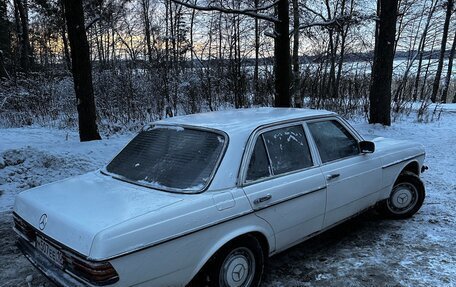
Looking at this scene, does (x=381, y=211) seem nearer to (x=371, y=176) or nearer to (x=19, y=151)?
(x=371, y=176)

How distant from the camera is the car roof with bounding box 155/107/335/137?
3.44m

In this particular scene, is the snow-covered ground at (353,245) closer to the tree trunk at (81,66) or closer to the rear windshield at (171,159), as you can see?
the rear windshield at (171,159)

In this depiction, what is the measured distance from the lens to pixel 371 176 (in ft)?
14.5

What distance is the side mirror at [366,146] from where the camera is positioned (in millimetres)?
4258

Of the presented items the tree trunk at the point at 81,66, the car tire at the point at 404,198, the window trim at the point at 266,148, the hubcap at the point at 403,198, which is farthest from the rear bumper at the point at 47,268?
the tree trunk at the point at 81,66

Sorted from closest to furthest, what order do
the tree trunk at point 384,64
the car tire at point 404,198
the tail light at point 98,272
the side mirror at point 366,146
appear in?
1. the tail light at point 98,272
2. the side mirror at point 366,146
3. the car tire at point 404,198
4. the tree trunk at point 384,64

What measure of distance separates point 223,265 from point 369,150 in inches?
85.5

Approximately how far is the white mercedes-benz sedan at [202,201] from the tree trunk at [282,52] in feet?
16.7

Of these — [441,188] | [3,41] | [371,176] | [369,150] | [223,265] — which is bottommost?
[441,188]

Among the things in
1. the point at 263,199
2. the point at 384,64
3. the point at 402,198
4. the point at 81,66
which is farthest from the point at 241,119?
the point at 384,64

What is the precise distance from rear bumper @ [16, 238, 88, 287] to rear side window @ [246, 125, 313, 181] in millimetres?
1484

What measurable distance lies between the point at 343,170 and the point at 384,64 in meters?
7.83

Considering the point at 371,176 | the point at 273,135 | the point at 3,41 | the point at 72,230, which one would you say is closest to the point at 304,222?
the point at 273,135

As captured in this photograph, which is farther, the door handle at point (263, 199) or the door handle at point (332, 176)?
the door handle at point (332, 176)
